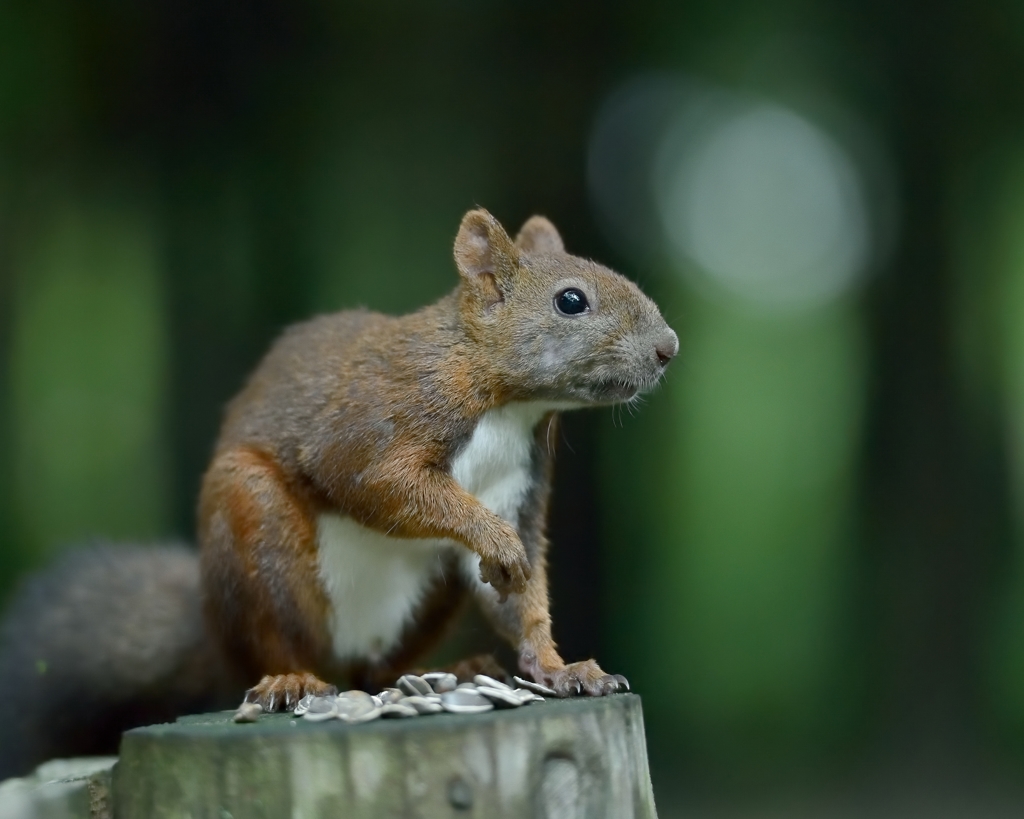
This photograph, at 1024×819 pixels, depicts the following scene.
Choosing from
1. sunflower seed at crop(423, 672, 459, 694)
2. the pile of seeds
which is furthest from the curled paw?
sunflower seed at crop(423, 672, 459, 694)

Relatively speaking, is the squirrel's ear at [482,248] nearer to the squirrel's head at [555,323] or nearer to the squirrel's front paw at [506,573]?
the squirrel's head at [555,323]

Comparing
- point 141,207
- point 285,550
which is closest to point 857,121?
point 141,207

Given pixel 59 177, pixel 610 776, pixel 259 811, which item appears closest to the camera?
pixel 259 811

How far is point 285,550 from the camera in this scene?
7.95ft

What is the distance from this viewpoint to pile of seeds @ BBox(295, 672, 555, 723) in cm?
177

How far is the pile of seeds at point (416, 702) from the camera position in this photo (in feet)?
5.82

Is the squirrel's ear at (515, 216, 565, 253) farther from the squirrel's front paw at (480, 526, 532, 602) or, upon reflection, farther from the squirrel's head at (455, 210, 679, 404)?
the squirrel's front paw at (480, 526, 532, 602)

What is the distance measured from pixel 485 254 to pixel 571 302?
0.77 feet

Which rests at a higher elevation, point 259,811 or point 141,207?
point 141,207

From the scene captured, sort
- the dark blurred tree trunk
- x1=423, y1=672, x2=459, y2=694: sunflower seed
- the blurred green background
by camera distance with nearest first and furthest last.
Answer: x1=423, y1=672, x2=459, y2=694: sunflower seed, the blurred green background, the dark blurred tree trunk

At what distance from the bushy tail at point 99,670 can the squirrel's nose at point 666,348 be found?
4.84 ft

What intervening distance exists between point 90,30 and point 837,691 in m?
3.66

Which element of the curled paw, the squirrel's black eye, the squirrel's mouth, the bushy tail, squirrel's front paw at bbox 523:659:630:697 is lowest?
the bushy tail

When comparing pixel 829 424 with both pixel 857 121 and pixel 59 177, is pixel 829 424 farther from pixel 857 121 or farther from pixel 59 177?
pixel 59 177
